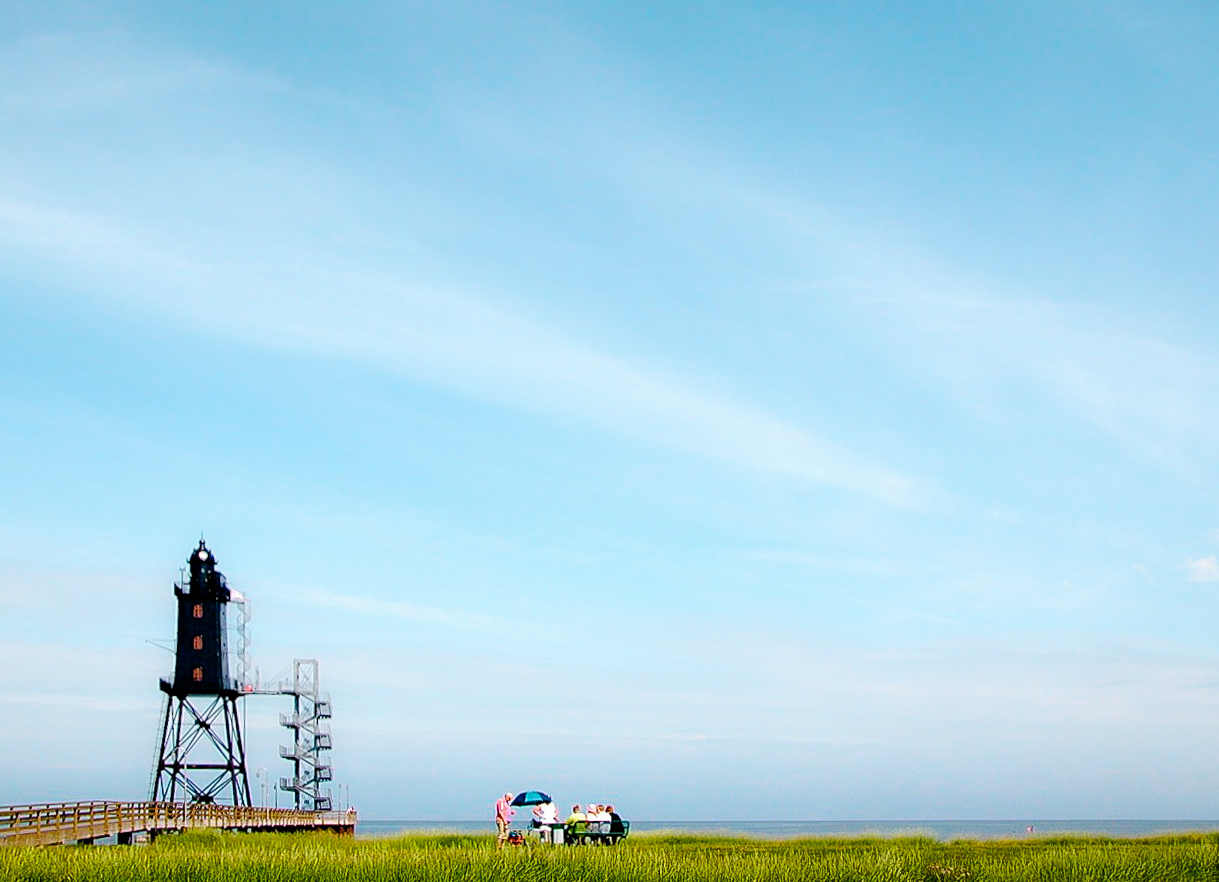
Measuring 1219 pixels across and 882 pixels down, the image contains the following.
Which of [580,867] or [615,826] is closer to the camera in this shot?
[580,867]

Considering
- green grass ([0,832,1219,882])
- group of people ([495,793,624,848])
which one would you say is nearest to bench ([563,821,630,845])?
group of people ([495,793,624,848])

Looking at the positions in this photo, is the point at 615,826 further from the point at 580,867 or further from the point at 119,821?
the point at 119,821

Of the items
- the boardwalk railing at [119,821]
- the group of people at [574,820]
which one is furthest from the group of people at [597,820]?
the boardwalk railing at [119,821]

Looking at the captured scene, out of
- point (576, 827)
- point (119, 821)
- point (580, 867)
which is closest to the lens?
point (580, 867)

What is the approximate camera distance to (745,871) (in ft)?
79.5

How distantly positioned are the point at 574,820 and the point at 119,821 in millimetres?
20313

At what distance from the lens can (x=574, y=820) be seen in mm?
35406

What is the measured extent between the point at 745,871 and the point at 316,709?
6669 cm

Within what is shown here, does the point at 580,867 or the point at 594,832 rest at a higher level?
the point at 580,867

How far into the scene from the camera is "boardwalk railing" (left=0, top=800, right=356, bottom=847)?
37562 millimetres

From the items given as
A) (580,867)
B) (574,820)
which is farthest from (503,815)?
(580,867)

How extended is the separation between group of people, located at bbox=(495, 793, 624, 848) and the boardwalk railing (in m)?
13.7

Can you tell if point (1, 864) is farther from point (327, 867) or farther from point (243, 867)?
point (327, 867)

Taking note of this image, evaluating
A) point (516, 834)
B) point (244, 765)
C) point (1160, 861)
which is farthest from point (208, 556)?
point (1160, 861)
